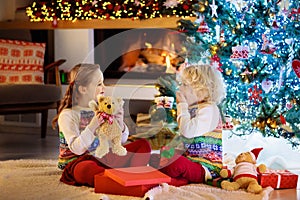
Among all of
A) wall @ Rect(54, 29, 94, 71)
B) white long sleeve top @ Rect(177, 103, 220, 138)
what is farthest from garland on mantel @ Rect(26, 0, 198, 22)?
white long sleeve top @ Rect(177, 103, 220, 138)

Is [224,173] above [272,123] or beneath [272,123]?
beneath

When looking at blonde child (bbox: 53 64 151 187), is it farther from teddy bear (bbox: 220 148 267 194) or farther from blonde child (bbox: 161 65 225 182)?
teddy bear (bbox: 220 148 267 194)

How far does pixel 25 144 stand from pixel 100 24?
1.57 metres

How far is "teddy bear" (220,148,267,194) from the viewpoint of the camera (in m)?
3.42

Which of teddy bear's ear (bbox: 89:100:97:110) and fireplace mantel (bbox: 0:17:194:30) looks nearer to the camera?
teddy bear's ear (bbox: 89:100:97:110)

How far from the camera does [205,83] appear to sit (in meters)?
3.61

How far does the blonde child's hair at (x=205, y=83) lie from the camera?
3.61 m

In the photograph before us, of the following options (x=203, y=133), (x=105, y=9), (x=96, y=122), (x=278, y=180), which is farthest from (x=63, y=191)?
(x=105, y=9)

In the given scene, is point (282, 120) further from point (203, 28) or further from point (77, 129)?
point (77, 129)

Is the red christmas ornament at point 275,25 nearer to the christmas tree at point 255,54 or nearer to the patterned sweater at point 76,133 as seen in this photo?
the christmas tree at point 255,54

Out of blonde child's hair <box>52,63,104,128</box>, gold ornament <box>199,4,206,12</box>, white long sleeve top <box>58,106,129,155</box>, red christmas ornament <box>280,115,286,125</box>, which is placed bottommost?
red christmas ornament <box>280,115,286,125</box>

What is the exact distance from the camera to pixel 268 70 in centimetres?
477

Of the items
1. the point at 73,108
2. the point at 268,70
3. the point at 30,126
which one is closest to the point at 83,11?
the point at 30,126

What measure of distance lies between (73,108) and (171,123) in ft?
3.75
